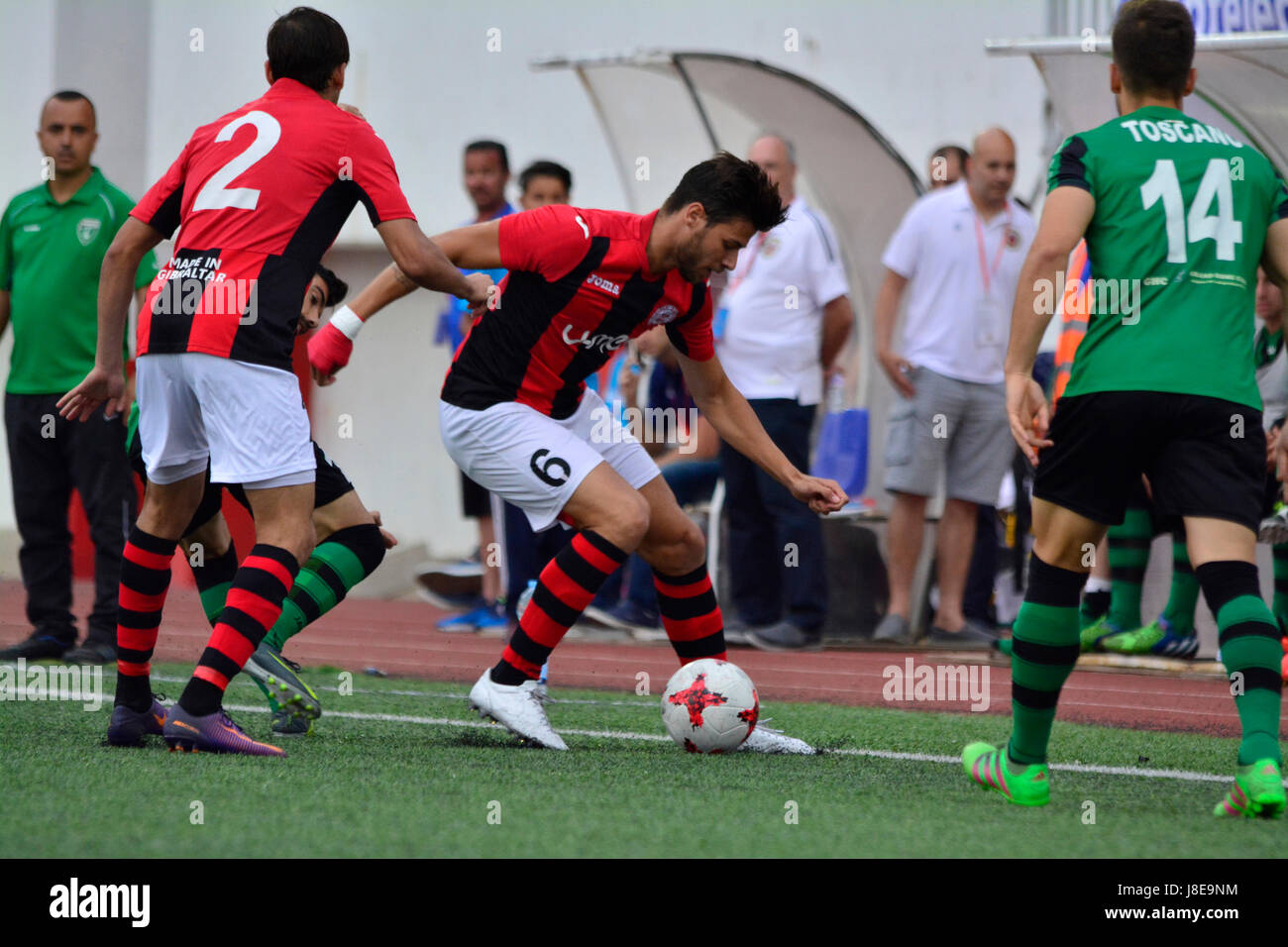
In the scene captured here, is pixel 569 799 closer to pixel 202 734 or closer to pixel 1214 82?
pixel 202 734

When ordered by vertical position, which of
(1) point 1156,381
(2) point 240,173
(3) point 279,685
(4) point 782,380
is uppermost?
(2) point 240,173

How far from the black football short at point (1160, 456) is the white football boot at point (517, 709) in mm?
1824

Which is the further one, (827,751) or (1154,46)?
(827,751)

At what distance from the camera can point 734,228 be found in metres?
5.15

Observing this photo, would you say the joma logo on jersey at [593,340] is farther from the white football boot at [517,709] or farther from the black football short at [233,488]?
the white football boot at [517,709]

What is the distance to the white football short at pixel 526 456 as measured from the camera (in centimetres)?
527

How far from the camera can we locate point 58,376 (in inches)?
302

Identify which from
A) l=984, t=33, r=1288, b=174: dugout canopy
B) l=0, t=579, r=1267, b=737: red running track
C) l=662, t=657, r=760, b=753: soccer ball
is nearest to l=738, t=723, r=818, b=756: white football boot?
l=662, t=657, r=760, b=753: soccer ball

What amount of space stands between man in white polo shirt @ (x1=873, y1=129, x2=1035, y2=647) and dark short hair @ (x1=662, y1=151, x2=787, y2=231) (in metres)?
3.76

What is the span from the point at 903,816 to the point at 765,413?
190 inches

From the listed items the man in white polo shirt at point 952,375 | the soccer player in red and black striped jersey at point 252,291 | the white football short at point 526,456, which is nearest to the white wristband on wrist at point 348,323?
the white football short at point 526,456

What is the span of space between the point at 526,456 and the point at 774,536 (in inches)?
150

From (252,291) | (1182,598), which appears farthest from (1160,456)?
(1182,598)
